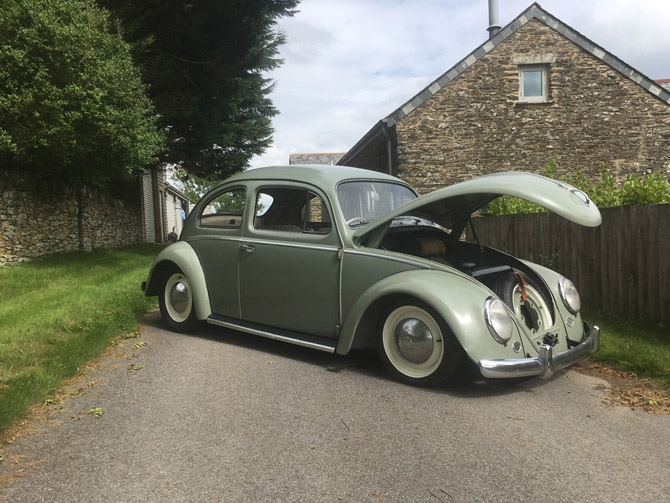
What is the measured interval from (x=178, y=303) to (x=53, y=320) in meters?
1.50

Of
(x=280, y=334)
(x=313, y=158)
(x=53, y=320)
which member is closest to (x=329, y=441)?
(x=280, y=334)

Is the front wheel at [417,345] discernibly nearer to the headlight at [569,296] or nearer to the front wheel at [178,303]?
the headlight at [569,296]

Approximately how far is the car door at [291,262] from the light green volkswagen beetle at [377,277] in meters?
0.01

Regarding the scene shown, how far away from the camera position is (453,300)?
158 inches

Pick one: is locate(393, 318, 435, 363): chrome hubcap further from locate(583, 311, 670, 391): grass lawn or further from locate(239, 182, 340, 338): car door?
locate(583, 311, 670, 391): grass lawn

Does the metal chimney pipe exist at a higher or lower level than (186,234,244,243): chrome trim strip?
higher

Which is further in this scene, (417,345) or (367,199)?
(367,199)

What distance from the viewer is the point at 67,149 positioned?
38.3ft

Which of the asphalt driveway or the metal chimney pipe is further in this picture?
the metal chimney pipe

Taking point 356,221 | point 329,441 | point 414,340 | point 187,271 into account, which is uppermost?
point 356,221

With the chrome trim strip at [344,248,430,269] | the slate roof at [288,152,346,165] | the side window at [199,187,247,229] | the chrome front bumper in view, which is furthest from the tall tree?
the slate roof at [288,152,346,165]

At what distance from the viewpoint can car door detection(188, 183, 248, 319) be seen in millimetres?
5633

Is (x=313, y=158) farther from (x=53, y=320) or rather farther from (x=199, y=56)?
(x=53, y=320)

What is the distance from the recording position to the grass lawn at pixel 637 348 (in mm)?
4660
